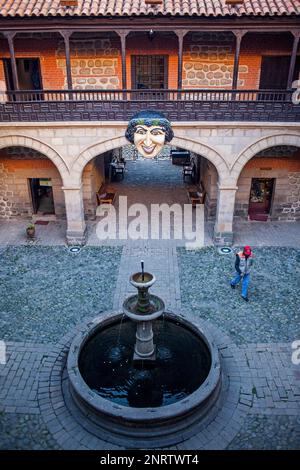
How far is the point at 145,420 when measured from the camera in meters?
6.30

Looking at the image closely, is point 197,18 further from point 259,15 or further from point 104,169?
point 104,169

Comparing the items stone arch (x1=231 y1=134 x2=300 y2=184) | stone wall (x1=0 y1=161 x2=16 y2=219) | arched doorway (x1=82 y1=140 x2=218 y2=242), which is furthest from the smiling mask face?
stone wall (x1=0 y1=161 x2=16 y2=219)

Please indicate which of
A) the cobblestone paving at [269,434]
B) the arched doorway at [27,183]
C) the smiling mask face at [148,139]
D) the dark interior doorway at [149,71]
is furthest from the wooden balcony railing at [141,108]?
the cobblestone paving at [269,434]

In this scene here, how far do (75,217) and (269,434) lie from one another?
364 inches

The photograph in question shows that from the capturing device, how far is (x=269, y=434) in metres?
6.59

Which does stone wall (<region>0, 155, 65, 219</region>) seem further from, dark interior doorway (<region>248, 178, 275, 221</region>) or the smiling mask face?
dark interior doorway (<region>248, 178, 275, 221</region>)

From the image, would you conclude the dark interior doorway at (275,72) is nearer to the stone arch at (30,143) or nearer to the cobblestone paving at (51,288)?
the stone arch at (30,143)

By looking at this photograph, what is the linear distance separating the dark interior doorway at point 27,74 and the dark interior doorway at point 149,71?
350cm

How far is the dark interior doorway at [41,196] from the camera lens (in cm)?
1520

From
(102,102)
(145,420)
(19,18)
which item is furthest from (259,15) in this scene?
(145,420)

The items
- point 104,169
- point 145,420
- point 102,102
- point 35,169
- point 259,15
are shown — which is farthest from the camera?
point 104,169

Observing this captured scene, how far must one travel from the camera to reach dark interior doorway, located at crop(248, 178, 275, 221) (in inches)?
596

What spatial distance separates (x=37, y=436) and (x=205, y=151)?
9297 millimetres

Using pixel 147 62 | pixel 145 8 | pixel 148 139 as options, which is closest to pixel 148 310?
pixel 148 139
